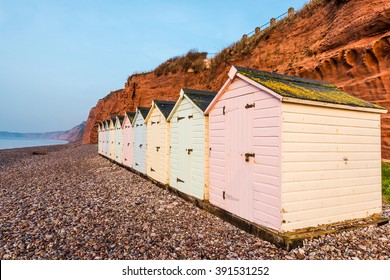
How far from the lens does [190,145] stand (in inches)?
372

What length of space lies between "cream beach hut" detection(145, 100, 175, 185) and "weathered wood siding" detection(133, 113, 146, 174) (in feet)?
2.21

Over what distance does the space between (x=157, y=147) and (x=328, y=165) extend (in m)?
8.35

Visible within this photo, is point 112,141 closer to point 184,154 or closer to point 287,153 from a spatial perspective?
point 184,154

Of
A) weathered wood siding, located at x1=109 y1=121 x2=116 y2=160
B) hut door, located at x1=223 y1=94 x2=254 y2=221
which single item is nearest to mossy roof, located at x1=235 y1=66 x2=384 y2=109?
hut door, located at x1=223 y1=94 x2=254 y2=221

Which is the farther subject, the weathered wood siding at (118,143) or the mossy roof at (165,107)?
the weathered wood siding at (118,143)

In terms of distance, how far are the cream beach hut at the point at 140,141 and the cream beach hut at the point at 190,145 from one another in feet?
13.2

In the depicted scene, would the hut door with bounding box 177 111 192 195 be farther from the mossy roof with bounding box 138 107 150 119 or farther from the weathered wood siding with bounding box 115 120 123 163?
the weathered wood siding with bounding box 115 120 123 163

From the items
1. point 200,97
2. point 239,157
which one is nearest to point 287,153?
point 239,157

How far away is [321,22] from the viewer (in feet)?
65.2

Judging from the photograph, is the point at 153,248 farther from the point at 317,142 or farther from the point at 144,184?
the point at 144,184

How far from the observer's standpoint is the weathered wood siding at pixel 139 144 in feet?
48.4

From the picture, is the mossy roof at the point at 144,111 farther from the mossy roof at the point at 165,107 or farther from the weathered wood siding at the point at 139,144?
the mossy roof at the point at 165,107

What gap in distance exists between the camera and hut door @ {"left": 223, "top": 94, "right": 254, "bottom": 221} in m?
6.27

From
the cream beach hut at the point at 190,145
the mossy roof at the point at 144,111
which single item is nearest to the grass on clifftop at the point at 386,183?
the cream beach hut at the point at 190,145
